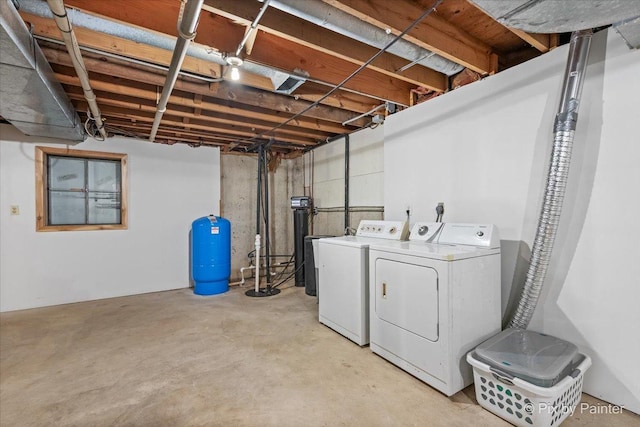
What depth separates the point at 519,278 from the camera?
2.09 m

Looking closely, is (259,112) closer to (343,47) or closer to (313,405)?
(343,47)

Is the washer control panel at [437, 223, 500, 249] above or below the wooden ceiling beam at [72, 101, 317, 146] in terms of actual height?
below

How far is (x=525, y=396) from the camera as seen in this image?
1.49 m

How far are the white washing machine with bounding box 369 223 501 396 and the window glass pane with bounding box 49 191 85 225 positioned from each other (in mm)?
4020

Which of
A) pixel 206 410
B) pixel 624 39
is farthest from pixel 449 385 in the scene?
pixel 624 39

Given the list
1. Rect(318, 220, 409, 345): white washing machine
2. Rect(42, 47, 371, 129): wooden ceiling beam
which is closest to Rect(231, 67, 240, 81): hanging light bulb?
Rect(42, 47, 371, 129): wooden ceiling beam

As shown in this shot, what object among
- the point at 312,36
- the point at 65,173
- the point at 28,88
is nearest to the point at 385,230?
the point at 312,36

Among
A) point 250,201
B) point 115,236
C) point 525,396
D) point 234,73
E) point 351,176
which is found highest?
point 234,73

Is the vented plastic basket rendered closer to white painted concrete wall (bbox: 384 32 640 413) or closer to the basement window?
white painted concrete wall (bbox: 384 32 640 413)

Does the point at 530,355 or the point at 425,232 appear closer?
the point at 530,355

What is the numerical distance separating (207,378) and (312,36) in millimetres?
2422

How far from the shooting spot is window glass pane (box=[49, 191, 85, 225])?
376cm

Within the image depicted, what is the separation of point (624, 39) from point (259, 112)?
9.37 feet

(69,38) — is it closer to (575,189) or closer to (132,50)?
(132,50)
